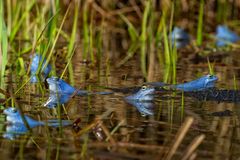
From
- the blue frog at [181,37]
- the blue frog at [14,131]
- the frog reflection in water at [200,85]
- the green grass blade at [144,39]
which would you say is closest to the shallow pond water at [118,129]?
the blue frog at [14,131]

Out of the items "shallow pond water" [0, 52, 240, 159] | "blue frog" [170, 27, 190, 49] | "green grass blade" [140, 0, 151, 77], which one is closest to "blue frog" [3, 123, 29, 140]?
"shallow pond water" [0, 52, 240, 159]

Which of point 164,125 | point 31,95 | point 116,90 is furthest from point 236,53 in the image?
point 164,125

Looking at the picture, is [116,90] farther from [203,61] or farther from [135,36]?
[135,36]

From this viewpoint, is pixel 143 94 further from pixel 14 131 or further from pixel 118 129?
pixel 14 131

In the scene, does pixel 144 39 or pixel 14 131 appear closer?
pixel 14 131

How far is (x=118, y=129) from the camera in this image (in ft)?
7.54

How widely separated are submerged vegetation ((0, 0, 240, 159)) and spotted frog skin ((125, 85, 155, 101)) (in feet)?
0.17

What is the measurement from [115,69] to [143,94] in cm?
109

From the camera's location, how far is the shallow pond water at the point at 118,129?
6.45 ft

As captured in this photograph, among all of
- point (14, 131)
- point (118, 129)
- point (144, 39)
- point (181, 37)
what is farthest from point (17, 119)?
point (181, 37)

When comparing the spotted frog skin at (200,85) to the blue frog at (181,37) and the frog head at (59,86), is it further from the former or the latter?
the blue frog at (181,37)

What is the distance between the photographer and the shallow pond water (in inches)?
77.4

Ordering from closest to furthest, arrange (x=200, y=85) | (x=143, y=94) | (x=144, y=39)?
(x=143, y=94), (x=200, y=85), (x=144, y=39)

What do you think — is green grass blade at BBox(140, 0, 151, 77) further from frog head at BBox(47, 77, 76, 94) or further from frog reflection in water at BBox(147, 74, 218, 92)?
frog head at BBox(47, 77, 76, 94)
